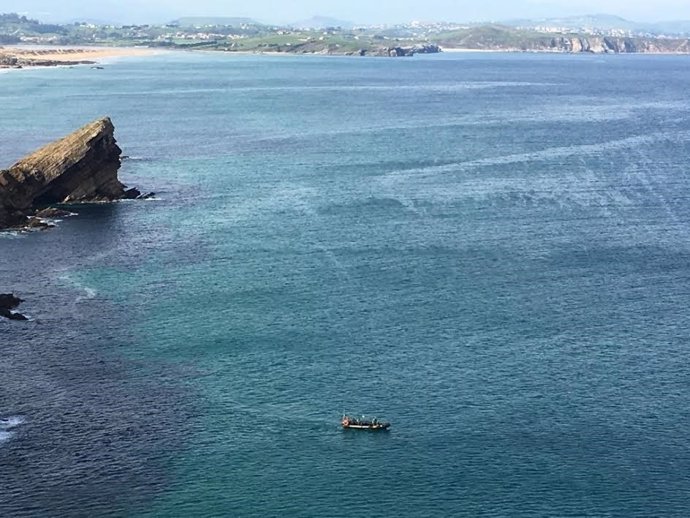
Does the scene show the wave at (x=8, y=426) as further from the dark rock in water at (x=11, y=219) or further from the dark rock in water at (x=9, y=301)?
the dark rock in water at (x=11, y=219)

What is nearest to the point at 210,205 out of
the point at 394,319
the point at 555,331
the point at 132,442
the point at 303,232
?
the point at 303,232

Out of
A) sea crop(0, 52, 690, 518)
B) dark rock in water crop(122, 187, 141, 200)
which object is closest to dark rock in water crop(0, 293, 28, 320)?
sea crop(0, 52, 690, 518)

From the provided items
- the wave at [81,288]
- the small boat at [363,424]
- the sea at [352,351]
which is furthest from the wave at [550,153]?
the small boat at [363,424]

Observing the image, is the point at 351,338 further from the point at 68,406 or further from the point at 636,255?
the point at 636,255

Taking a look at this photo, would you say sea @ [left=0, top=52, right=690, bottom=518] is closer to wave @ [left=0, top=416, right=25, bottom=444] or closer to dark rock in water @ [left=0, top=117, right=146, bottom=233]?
wave @ [left=0, top=416, right=25, bottom=444]

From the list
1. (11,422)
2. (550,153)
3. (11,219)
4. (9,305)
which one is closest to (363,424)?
(11,422)

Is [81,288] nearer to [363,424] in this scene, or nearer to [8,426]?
[8,426]

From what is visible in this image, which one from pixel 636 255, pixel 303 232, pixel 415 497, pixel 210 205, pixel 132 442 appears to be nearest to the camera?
pixel 415 497
